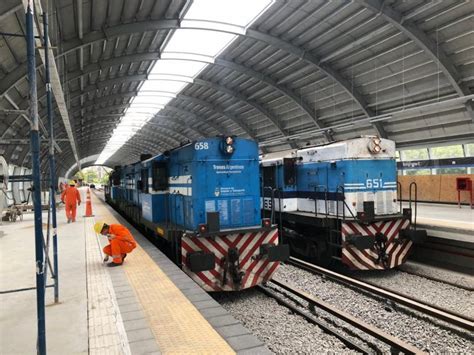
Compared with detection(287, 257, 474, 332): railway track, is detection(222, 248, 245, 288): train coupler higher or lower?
higher

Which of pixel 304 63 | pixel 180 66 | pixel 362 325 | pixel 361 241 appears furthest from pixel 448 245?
pixel 180 66

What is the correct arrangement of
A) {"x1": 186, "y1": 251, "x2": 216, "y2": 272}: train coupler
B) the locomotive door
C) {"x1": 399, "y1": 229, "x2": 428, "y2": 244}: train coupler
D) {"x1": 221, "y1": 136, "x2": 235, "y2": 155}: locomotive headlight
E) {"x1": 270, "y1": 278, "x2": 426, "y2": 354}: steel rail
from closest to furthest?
{"x1": 270, "y1": 278, "x2": 426, "y2": 354}: steel rail, {"x1": 186, "y1": 251, "x2": 216, "y2": 272}: train coupler, {"x1": 221, "y1": 136, "x2": 235, "y2": 155}: locomotive headlight, {"x1": 399, "y1": 229, "x2": 428, "y2": 244}: train coupler, the locomotive door

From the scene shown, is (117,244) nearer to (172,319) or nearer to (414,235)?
(172,319)

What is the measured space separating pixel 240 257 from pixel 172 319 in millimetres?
2977

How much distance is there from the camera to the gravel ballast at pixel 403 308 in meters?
5.09

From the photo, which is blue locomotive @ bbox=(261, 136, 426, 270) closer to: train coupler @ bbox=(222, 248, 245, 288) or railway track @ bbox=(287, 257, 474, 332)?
railway track @ bbox=(287, 257, 474, 332)

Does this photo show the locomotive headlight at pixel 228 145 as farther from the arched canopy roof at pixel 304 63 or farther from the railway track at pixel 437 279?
the arched canopy roof at pixel 304 63

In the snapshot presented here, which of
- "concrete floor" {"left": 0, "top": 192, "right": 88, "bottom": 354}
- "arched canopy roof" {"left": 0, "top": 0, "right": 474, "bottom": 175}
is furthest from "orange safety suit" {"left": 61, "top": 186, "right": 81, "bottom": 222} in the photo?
"concrete floor" {"left": 0, "top": 192, "right": 88, "bottom": 354}

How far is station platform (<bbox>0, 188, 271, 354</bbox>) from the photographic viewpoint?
338 cm

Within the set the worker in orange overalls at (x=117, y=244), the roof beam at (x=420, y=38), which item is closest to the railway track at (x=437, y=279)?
the worker in orange overalls at (x=117, y=244)

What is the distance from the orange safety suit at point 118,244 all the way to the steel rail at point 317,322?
8.84ft

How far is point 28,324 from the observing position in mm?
3992

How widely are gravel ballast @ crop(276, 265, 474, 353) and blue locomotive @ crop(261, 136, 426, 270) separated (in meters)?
0.72

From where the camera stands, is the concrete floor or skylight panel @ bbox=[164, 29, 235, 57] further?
skylight panel @ bbox=[164, 29, 235, 57]
